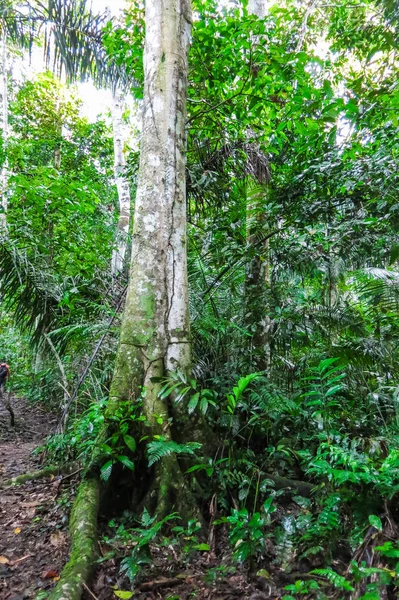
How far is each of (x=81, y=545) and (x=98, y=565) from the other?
0.50ft

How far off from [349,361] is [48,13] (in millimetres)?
7538

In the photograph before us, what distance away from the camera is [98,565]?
7.09ft

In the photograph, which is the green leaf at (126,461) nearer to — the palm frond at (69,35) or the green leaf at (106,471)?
the green leaf at (106,471)

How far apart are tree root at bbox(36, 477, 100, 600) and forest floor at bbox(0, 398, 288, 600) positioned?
0.24 feet

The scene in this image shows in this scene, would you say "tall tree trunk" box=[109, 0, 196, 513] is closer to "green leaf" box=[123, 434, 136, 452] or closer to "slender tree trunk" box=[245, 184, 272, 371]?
"green leaf" box=[123, 434, 136, 452]

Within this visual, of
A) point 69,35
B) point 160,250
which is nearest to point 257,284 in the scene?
point 160,250

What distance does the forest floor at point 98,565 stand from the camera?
2027 millimetres

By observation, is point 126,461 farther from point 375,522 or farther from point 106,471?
point 375,522

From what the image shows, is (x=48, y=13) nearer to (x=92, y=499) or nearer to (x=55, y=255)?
(x=55, y=255)

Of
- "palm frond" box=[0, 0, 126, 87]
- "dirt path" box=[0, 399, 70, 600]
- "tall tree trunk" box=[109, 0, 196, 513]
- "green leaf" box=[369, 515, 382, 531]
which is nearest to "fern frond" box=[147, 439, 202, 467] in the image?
"tall tree trunk" box=[109, 0, 196, 513]

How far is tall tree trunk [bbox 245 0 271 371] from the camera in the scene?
4223mm

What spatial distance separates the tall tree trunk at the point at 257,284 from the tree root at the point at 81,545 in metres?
2.12

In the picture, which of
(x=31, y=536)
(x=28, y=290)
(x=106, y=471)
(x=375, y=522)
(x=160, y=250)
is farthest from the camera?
(x=28, y=290)

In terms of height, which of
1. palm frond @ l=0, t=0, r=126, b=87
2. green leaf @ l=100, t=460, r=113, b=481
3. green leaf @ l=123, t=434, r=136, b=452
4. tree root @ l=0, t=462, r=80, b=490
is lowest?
tree root @ l=0, t=462, r=80, b=490
